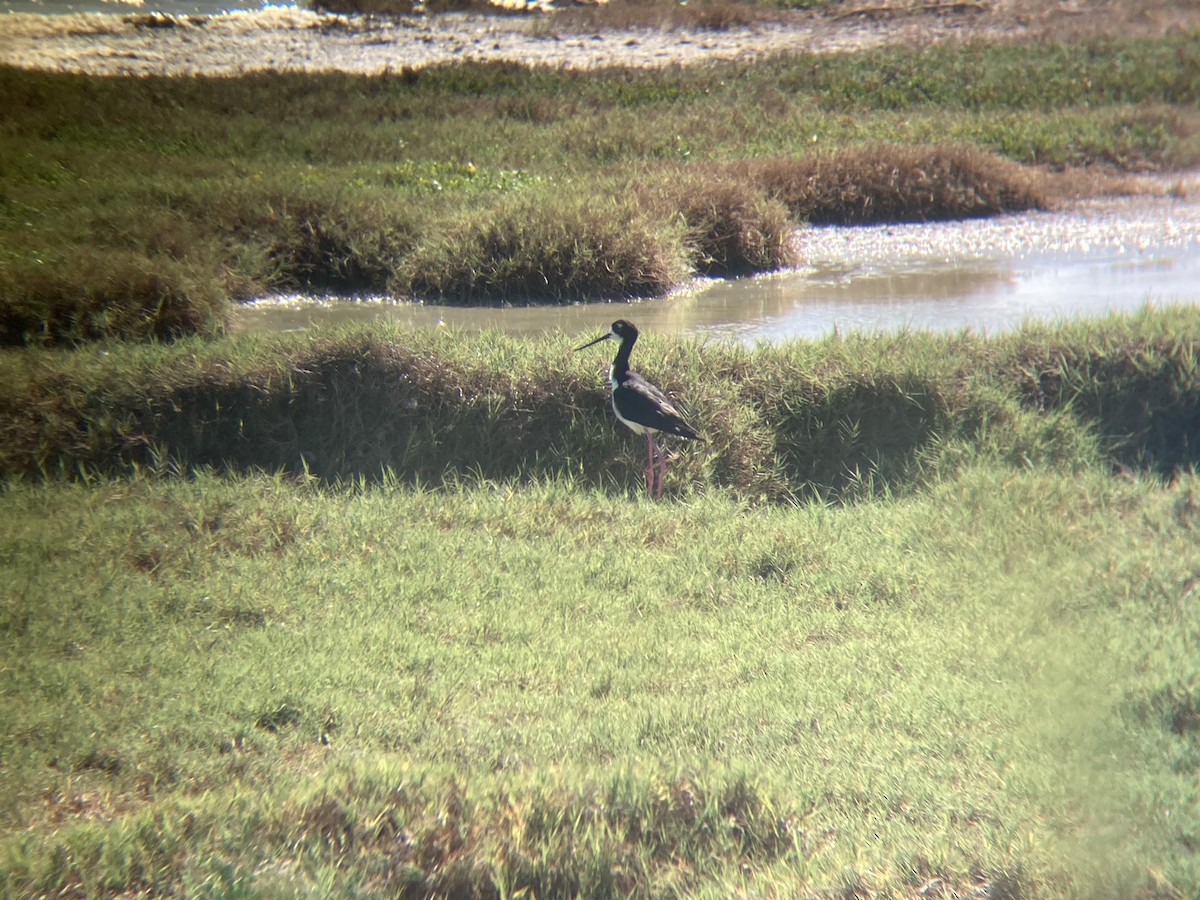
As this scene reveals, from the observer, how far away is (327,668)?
2.88 metres

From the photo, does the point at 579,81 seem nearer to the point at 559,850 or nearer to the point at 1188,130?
the point at 1188,130

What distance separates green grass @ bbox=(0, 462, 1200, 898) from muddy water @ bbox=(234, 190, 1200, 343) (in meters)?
2.64

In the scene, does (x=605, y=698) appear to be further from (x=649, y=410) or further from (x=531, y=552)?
(x=649, y=410)

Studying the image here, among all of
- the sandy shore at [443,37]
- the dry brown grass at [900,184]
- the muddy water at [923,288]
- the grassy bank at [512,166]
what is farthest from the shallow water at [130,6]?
the dry brown grass at [900,184]

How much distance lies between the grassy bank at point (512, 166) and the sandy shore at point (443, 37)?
14 cm

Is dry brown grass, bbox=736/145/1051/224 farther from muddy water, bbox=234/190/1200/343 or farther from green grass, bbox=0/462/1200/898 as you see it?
green grass, bbox=0/462/1200/898

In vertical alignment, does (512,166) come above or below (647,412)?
below

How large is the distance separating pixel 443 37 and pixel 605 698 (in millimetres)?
4108

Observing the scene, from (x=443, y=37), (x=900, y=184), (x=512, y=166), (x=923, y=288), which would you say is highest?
(x=443, y=37)

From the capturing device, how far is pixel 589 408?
508 centimetres

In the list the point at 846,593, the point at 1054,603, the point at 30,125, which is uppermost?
the point at 30,125

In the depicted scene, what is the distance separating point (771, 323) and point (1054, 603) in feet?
14.8

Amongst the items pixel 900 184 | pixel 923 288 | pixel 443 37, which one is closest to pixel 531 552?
pixel 443 37

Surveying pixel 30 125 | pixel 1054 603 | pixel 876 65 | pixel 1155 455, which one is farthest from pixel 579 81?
pixel 1054 603
